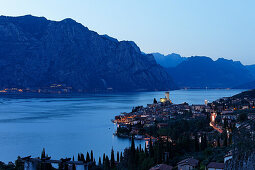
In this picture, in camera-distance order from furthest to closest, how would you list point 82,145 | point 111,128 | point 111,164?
point 111,128, point 82,145, point 111,164

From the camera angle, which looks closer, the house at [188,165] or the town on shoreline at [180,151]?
the town on shoreline at [180,151]

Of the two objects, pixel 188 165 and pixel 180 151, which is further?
pixel 180 151

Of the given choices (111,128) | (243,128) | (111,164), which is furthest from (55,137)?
(243,128)

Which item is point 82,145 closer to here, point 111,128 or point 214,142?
point 111,128

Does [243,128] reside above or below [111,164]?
above

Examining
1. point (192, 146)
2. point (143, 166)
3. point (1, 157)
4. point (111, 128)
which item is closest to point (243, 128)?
point (143, 166)

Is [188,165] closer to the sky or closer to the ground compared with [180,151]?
closer to the sky

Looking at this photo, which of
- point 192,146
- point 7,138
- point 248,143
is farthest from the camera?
point 7,138

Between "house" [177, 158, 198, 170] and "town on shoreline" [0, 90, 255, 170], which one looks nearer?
"town on shoreline" [0, 90, 255, 170]

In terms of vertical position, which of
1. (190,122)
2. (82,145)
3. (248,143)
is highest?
(248,143)

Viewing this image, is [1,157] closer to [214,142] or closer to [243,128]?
[214,142]

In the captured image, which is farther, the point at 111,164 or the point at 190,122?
the point at 190,122
